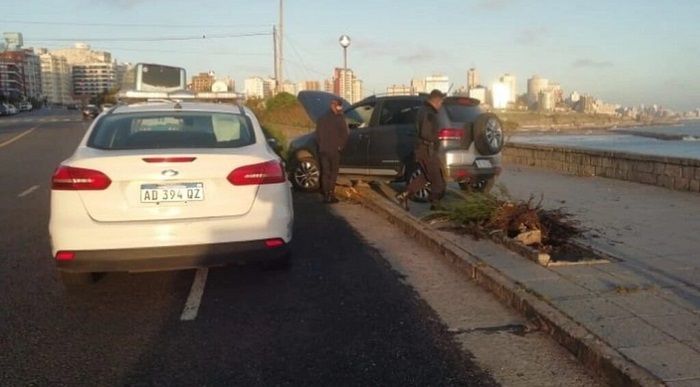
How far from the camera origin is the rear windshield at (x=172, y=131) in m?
5.88

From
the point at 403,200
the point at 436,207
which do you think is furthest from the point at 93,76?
the point at 436,207

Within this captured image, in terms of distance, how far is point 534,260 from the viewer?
634cm

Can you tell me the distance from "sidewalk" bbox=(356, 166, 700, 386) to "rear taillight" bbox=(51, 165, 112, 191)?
334cm

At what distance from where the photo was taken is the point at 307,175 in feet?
42.2

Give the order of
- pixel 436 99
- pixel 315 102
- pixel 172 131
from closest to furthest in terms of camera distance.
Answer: pixel 172 131, pixel 436 99, pixel 315 102

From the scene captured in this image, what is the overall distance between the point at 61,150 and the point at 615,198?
18945 mm

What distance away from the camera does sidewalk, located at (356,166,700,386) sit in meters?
4.06

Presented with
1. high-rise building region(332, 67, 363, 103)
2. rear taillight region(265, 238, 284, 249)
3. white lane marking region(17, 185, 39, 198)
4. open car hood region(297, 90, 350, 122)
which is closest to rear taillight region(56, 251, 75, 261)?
rear taillight region(265, 238, 284, 249)

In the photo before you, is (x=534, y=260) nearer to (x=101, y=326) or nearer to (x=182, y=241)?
(x=182, y=241)

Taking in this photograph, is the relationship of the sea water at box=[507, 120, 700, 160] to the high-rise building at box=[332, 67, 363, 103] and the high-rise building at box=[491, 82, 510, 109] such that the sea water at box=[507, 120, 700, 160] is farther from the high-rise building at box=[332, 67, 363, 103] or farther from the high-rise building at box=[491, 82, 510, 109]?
the high-rise building at box=[332, 67, 363, 103]

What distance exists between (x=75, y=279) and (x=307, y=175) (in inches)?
286

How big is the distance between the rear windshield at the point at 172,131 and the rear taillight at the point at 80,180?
50 centimetres

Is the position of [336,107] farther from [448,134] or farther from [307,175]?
[307,175]

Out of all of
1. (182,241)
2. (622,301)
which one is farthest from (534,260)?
(182,241)
